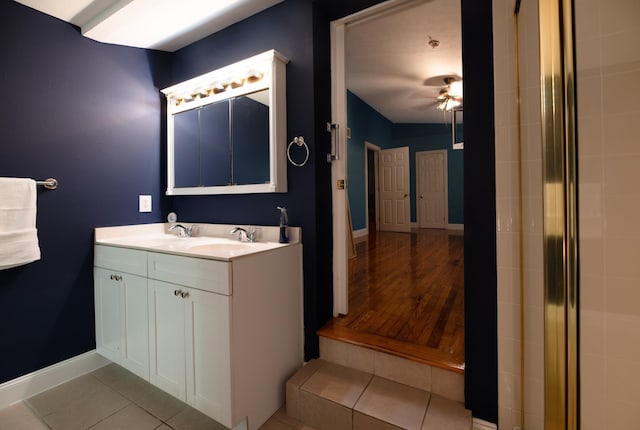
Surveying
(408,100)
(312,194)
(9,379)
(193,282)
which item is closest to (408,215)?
(408,100)

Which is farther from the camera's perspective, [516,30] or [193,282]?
[193,282]

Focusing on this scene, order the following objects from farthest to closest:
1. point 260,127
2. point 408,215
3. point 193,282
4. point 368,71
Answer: point 408,215 → point 368,71 → point 260,127 → point 193,282

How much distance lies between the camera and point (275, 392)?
1.50 meters

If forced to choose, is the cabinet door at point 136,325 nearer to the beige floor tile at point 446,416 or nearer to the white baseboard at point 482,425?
the beige floor tile at point 446,416

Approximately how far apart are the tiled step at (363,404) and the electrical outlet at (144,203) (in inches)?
66.0

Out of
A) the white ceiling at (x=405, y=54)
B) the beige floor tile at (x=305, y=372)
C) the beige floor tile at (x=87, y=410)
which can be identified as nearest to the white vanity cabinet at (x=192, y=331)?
the beige floor tile at (x=87, y=410)

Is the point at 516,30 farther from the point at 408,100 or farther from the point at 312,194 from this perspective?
the point at 408,100

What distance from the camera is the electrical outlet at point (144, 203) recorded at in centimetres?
219

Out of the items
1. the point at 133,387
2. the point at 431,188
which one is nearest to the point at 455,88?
the point at 431,188

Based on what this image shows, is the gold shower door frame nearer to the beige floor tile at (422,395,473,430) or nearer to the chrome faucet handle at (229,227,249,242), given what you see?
the beige floor tile at (422,395,473,430)

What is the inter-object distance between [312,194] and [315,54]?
0.83 m

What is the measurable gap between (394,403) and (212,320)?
0.92 meters

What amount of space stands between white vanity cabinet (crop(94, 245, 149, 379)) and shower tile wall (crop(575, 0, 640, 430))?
1.88 meters

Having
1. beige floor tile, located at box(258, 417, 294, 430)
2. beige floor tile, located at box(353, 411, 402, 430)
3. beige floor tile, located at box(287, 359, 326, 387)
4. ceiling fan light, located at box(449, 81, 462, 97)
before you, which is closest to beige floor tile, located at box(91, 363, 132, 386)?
beige floor tile, located at box(258, 417, 294, 430)
